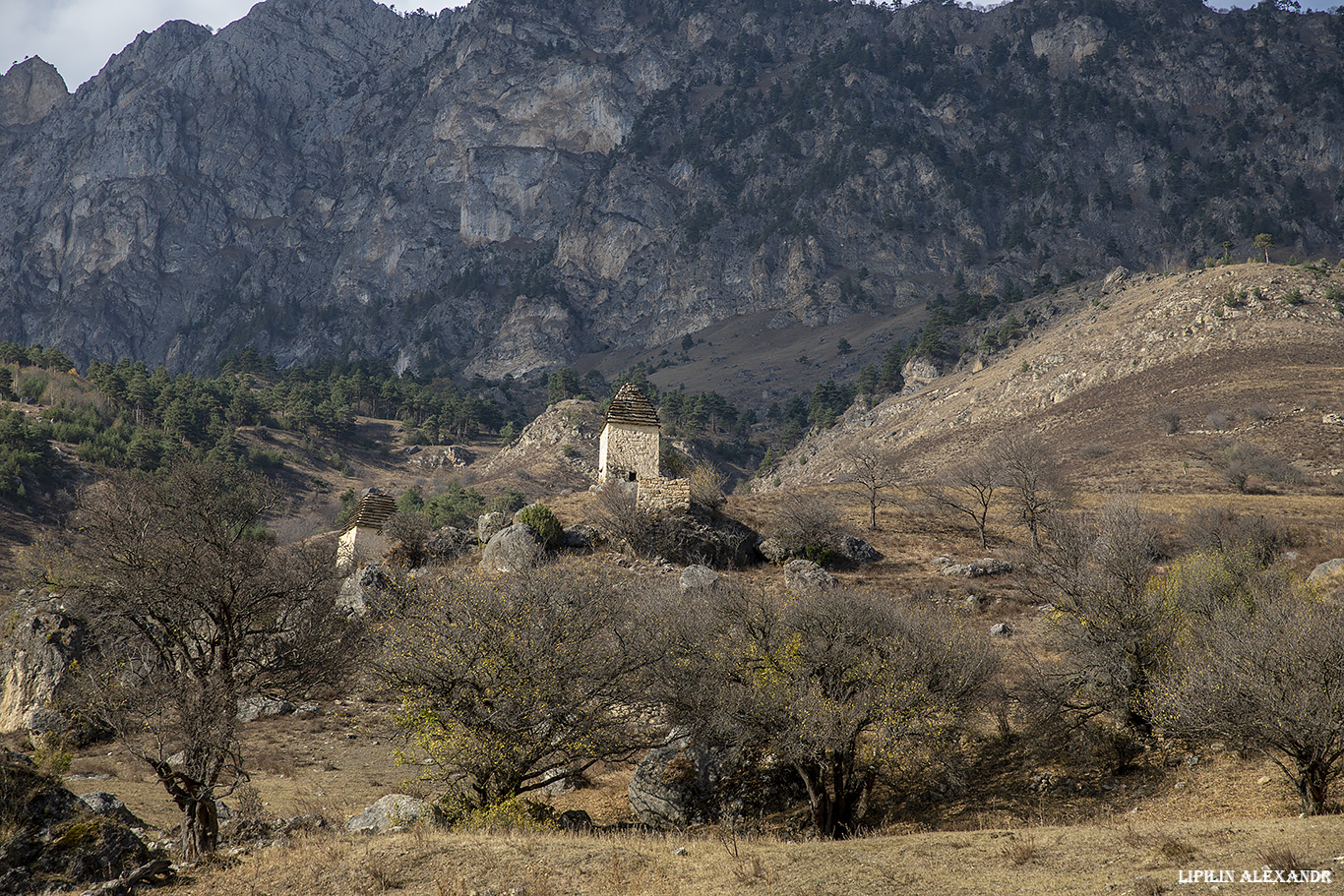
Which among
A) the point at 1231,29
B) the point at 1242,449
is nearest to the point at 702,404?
the point at 1242,449

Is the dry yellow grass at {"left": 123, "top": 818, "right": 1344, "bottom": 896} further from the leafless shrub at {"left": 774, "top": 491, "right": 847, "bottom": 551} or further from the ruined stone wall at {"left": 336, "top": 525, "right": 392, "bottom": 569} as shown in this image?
the ruined stone wall at {"left": 336, "top": 525, "right": 392, "bottom": 569}

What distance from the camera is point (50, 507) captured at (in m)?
60.1

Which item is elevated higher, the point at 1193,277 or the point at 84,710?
the point at 1193,277

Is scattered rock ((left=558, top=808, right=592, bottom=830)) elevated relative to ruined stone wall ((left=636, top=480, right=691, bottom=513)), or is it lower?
lower

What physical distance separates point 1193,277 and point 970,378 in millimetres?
24102

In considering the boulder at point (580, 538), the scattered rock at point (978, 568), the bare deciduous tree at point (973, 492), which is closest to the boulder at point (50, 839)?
the boulder at point (580, 538)

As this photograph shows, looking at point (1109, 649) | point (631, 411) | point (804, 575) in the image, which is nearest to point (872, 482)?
point (804, 575)

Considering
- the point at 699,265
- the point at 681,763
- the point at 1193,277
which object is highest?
the point at 699,265

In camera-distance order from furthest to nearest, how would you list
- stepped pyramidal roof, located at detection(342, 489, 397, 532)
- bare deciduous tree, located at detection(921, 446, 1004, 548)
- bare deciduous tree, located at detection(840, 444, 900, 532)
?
bare deciduous tree, located at detection(840, 444, 900, 532)
bare deciduous tree, located at detection(921, 446, 1004, 548)
stepped pyramidal roof, located at detection(342, 489, 397, 532)

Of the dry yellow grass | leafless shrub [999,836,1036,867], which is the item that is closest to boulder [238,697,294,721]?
the dry yellow grass

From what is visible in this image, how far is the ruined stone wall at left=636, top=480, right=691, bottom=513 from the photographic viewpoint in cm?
3881

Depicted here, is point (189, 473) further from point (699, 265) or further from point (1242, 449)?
point (699, 265)

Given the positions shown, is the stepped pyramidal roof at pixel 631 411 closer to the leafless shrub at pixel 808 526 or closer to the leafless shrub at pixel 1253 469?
the leafless shrub at pixel 808 526

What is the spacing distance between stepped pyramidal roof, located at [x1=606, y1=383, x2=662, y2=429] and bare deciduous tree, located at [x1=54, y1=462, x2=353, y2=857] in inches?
1060
